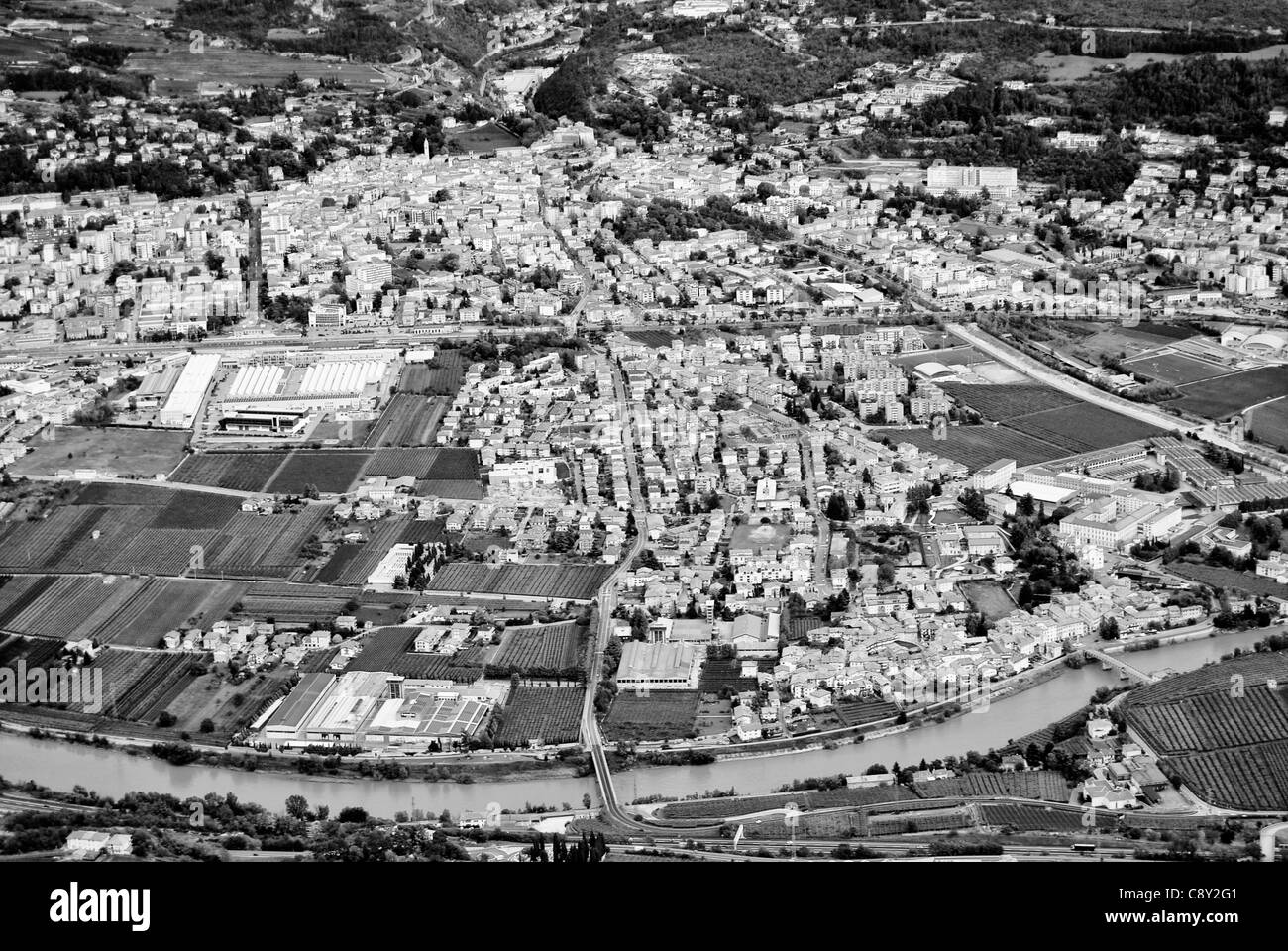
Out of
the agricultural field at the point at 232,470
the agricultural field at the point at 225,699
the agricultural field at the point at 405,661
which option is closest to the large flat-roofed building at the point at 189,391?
the agricultural field at the point at 232,470

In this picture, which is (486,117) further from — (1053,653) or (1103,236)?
(1053,653)

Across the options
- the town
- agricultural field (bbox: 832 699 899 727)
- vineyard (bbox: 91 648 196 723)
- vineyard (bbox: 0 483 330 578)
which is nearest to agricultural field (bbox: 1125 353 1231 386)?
the town

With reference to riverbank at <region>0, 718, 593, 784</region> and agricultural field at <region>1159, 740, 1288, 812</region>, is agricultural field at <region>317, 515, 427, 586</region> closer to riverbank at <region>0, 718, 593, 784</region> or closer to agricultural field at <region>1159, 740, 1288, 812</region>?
riverbank at <region>0, 718, 593, 784</region>

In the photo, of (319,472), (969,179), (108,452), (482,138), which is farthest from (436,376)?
(482,138)

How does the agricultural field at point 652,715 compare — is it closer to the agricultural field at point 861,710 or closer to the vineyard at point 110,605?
the agricultural field at point 861,710

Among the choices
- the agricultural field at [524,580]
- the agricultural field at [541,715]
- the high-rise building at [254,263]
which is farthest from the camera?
the high-rise building at [254,263]

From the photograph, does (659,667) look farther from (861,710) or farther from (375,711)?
(375,711)
